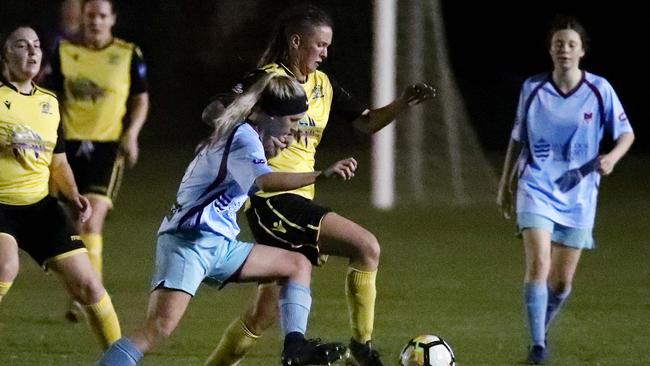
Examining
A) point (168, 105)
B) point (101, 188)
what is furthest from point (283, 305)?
point (168, 105)

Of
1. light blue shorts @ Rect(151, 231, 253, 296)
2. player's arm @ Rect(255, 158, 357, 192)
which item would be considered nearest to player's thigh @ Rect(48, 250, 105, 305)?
light blue shorts @ Rect(151, 231, 253, 296)

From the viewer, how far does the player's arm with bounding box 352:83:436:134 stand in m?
6.62

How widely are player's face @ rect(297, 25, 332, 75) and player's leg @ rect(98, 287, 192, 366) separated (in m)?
1.52

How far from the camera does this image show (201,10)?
25000mm

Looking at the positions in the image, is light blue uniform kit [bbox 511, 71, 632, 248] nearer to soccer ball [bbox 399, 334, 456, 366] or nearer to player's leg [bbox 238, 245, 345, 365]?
soccer ball [bbox 399, 334, 456, 366]

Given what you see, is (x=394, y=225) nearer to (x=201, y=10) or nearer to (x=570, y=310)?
(x=570, y=310)

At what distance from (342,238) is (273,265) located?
61 centimetres

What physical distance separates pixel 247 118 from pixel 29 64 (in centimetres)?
149

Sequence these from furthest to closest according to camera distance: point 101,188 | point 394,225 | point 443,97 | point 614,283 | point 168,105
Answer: point 168,105 → point 443,97 → point 394,225 → point 614,283 → point 101,188

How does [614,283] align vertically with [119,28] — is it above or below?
below

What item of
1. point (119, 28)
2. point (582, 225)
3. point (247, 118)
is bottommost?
point (582, 225)

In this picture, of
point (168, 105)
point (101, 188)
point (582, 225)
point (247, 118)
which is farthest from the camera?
point (168, 105)

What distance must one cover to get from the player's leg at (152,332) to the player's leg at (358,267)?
1.08 m

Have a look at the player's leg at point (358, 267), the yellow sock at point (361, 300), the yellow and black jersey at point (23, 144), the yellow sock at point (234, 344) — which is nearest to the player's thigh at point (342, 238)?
the player's leg at point (358, 267)
